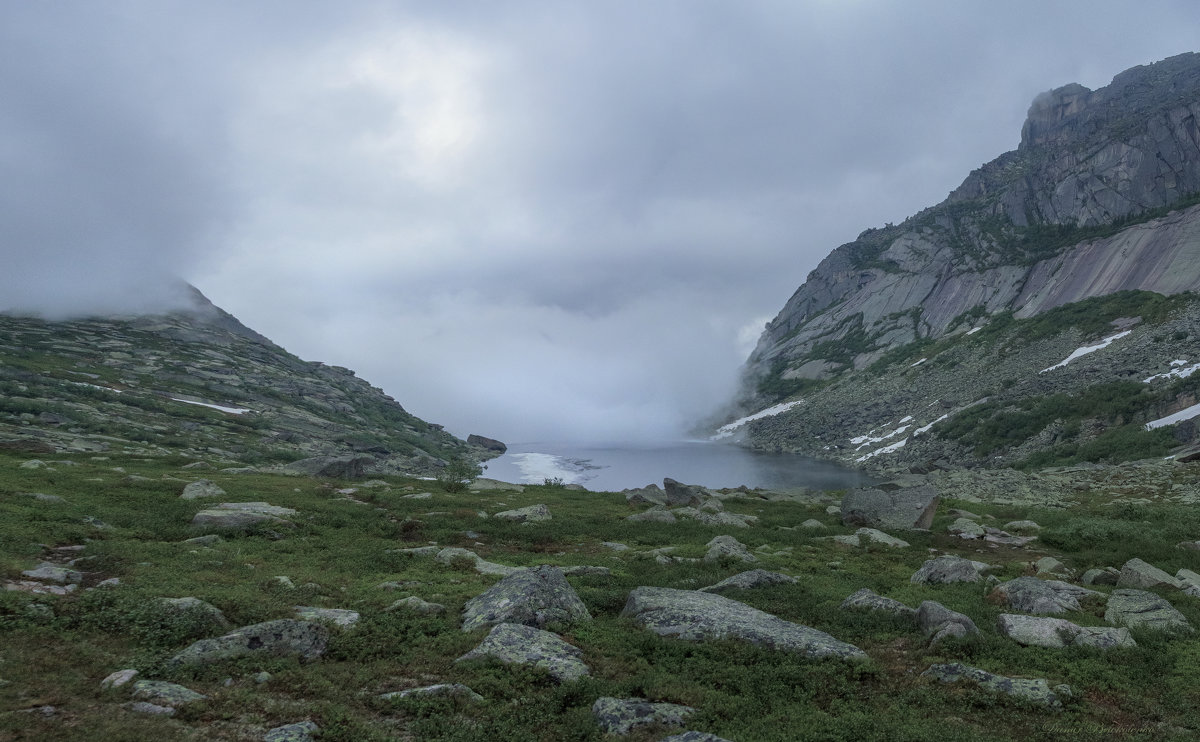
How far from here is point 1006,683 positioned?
12688mm

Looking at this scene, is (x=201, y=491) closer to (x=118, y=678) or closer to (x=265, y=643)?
(x=265, y=643)

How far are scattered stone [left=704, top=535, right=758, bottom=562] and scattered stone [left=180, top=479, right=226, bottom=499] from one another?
93.9 ft

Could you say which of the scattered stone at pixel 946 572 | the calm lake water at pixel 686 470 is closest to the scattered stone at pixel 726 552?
the scattered stone at pixel 946 572

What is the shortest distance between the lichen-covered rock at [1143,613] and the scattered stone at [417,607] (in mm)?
19844

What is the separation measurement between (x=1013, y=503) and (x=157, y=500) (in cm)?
6176

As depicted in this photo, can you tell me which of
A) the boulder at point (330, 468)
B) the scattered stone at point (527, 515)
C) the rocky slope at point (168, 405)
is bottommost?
the scattered stone at point (527, 515)

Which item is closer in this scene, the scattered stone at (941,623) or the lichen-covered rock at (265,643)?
the lichen-covered rock at (265,643)

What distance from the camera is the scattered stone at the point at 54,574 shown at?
16.2 metres

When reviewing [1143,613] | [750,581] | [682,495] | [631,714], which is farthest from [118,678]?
[682,495]

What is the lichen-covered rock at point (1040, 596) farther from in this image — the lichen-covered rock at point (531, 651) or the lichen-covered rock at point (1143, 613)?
the lichen-covered rock at point (531, 651)

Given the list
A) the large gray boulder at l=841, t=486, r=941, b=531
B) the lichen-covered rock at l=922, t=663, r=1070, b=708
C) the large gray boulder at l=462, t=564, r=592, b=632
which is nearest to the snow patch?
the large gray boulder at l=841, t=486, r=941, b=531

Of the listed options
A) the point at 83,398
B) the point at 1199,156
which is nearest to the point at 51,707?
the point at 83,398

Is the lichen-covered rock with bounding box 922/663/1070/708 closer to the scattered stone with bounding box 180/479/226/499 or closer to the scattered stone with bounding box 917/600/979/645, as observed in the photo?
the scattered stone with bounding box 917/600/979/645

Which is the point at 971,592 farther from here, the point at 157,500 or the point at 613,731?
the point at 157,500
